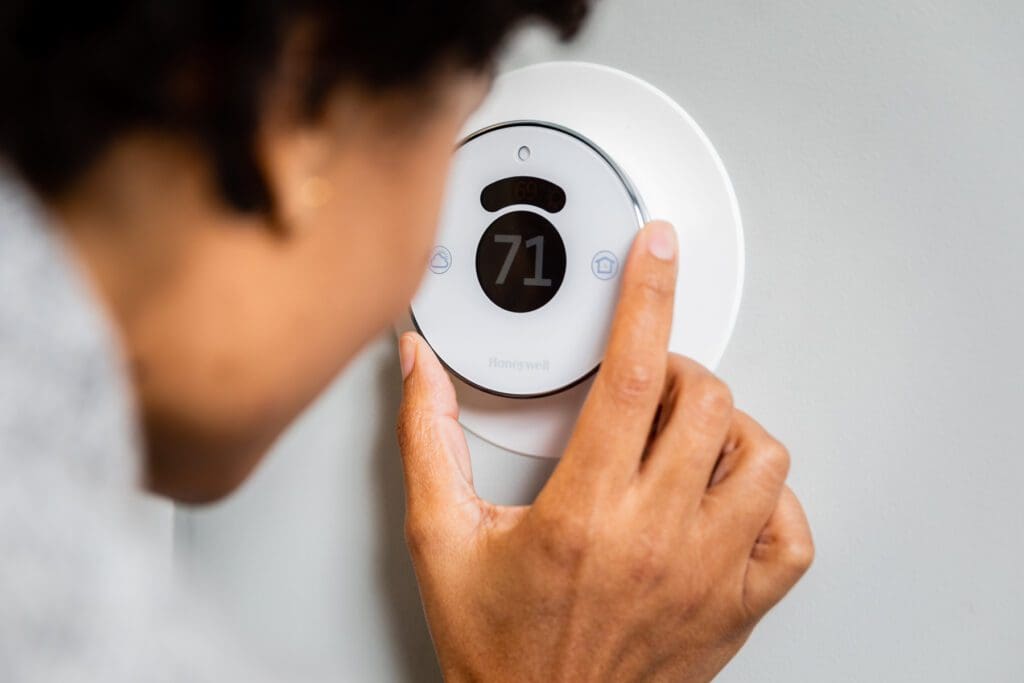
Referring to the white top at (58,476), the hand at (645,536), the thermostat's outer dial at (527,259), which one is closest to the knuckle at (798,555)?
→ the hand at (645,536)

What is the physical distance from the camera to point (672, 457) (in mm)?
366

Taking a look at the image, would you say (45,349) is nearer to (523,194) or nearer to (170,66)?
(170,66)

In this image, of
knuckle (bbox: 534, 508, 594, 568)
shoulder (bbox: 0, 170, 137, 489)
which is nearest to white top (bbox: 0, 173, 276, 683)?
shoulder (bbox: 0, 170, 137, 489)

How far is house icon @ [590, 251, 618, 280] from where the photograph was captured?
399mm

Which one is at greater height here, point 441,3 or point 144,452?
point 441,3

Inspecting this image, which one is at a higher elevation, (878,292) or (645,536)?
(878,292)

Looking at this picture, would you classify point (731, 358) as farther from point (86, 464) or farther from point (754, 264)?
point (86, 464)

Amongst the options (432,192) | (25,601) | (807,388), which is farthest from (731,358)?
(25,601)

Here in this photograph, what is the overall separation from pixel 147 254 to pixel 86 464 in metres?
0.05

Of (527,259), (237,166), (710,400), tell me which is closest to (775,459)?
(710,400)

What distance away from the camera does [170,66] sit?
8.0 inches

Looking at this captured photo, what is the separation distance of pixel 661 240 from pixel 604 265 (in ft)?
0.09

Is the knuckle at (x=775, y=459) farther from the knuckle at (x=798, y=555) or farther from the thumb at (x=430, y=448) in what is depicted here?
the thumb at (x=430, y=448)

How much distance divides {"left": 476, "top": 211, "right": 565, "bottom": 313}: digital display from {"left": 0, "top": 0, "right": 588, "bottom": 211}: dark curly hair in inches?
7.5
